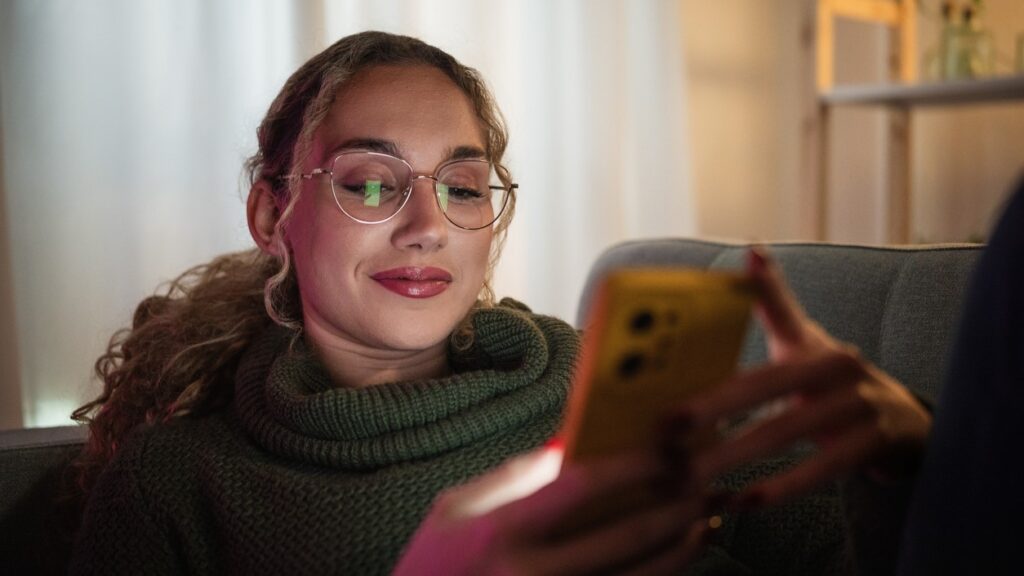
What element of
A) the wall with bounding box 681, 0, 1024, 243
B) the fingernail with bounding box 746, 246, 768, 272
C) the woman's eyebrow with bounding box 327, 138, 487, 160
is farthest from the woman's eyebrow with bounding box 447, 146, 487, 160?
the wall with bounding box 681, 0, 1024, 243

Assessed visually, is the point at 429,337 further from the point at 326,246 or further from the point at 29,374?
the point at 29,374

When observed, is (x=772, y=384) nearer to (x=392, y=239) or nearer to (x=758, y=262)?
(x=758, y=262)

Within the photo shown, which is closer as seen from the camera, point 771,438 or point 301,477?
point 771,438

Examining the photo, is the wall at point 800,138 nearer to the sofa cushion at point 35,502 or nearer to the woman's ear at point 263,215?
the woman's ear at point 263,215

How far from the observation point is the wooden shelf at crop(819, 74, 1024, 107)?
238cm

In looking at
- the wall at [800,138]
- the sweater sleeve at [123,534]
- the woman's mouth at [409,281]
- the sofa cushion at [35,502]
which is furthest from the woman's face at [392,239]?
the wall at [800,138]

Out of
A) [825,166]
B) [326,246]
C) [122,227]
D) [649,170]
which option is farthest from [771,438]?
[825,166]

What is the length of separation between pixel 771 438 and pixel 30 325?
1.59 m

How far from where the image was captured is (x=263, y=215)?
1.20 meters

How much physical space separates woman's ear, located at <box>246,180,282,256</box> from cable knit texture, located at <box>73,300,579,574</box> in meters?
0.17

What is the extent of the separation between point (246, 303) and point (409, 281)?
1.10 feet

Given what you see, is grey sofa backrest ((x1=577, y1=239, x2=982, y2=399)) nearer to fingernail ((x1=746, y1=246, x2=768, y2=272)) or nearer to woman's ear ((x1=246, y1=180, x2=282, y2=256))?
fingernail ((x1=746, y1=246, x2=768, y2=272))

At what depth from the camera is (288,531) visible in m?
0.96

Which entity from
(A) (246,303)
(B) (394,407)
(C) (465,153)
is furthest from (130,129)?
(B) (394,407)
